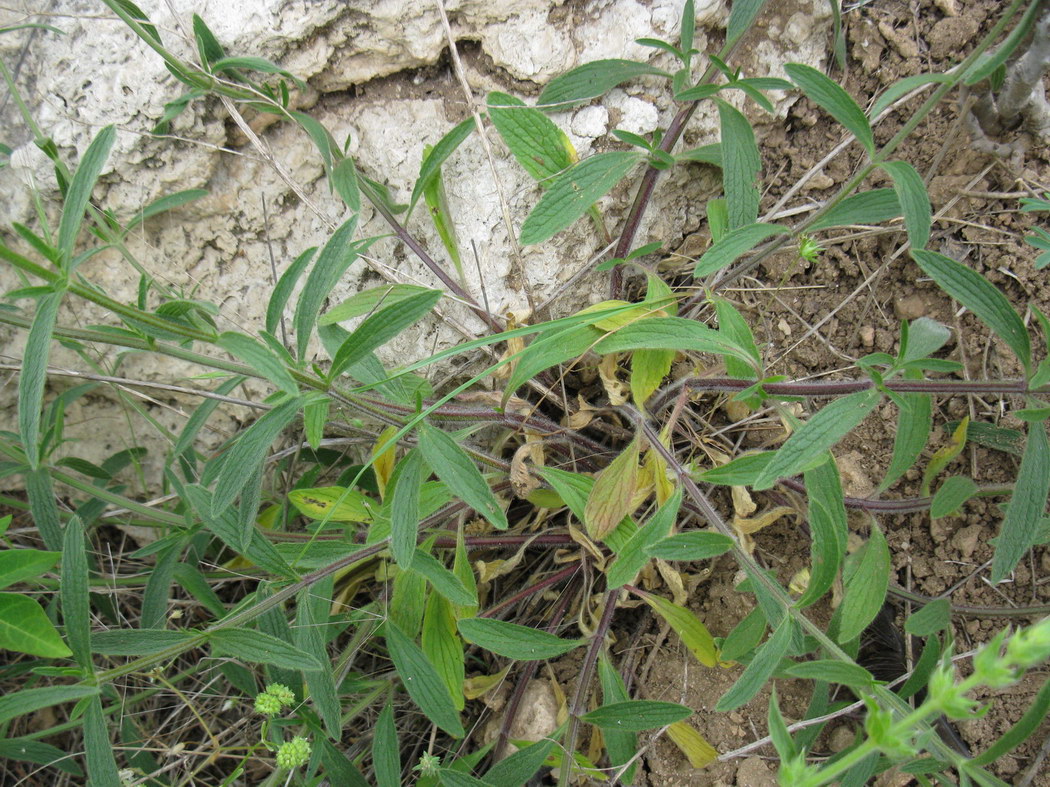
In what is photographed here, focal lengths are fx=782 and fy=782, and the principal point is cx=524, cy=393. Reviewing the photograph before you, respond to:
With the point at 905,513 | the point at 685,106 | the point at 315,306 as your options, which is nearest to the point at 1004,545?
the point at 905,513

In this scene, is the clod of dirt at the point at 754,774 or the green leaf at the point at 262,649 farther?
the clod of dirt at the point at 754,774

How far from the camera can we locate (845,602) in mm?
1819

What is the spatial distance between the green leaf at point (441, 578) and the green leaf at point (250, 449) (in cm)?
44

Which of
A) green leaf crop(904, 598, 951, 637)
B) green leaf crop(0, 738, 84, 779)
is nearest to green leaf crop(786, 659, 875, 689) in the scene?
green leaf crop(904, 598, 951, 637)

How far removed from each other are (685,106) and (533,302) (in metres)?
0.69

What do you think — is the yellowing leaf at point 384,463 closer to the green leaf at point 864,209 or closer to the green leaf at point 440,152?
the green leaf at point 440,152

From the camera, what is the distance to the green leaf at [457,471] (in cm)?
163

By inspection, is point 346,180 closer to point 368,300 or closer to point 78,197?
point 368,300

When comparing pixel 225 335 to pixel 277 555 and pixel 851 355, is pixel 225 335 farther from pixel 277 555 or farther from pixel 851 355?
pixel 851 355

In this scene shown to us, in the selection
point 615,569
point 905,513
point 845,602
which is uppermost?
point 615,569

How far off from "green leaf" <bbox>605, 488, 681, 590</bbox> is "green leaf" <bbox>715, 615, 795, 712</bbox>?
11.9 inches

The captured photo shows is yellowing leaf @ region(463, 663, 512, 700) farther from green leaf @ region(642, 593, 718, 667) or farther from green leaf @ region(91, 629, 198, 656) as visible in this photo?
green leaf @ region(91, 629, 198, 656)

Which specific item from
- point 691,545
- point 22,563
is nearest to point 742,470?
point 691,545

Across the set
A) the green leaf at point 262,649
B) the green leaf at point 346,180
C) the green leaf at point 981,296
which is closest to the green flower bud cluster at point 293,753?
the green leaf at point 262,649
